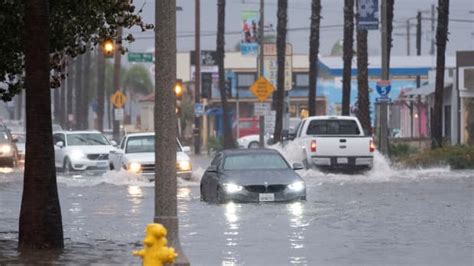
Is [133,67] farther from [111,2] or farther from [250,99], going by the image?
[111,2]

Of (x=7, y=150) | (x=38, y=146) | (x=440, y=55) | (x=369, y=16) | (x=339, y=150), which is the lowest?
(x=7, y=150)

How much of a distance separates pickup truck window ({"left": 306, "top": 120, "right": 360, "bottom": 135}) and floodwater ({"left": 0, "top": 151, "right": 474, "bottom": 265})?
277 cm

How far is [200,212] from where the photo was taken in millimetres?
24859

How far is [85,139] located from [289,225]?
23.6 m

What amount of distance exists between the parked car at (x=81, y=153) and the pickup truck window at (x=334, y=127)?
25.1 ft

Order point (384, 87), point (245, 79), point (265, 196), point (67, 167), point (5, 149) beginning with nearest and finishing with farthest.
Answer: point (265, 196) < point (67, 167) < point (384, 87) < point (5, 149) < point (245, 79)

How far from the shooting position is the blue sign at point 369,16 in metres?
41.9

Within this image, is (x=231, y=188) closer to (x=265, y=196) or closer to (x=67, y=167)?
(x=265, y=196)

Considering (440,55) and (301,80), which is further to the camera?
(301,80)

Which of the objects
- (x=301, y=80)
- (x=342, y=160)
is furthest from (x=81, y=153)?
(x=301, y=80)

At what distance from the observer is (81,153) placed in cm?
4278

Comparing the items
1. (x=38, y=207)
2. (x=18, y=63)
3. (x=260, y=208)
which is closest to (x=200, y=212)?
(x=260, y=208)

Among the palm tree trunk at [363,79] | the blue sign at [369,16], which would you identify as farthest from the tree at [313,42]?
the blue sign at [369,16]

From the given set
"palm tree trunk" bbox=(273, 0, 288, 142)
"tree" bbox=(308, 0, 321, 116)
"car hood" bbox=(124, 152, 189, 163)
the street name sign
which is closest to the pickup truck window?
"car hood" bbox=(124, 152, 189, 163)
